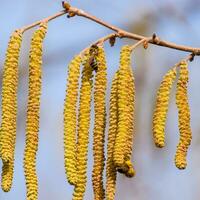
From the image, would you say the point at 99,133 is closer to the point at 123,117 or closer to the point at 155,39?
the point at 123,117

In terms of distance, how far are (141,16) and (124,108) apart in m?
1.88

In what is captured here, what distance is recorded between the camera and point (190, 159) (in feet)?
18.2

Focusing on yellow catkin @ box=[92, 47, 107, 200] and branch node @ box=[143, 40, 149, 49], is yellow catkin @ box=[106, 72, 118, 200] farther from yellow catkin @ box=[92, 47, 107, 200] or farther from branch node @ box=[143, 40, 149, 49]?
branch node @ box=[143, 40, 149, 49]

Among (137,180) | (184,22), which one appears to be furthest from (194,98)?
(184,22)

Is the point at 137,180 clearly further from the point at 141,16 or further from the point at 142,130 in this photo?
the point at 141,16

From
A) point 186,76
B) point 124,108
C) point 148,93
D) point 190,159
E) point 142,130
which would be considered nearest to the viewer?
point 124,108

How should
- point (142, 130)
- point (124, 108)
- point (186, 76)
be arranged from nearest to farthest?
point (124, 108)
point (186, 76)
point (142, 130)

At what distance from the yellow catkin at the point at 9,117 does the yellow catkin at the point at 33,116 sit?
35mm

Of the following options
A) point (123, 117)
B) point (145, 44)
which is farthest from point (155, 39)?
point (123, 117)

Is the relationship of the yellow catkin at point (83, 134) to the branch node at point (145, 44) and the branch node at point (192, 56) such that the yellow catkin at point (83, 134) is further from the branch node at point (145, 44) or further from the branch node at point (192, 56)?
the branch node at point (192, 56)

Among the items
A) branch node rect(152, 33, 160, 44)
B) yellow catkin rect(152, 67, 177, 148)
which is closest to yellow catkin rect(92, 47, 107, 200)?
yellow catkin rect(152, 67, 177, 148)

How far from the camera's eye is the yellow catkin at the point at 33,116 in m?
1.81

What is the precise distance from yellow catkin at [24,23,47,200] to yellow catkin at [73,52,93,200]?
0.10 m

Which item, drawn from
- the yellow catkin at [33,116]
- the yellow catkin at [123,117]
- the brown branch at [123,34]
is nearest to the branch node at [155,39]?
the brown branch at [123,34]
